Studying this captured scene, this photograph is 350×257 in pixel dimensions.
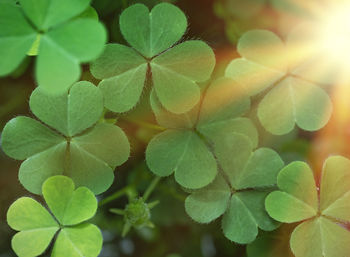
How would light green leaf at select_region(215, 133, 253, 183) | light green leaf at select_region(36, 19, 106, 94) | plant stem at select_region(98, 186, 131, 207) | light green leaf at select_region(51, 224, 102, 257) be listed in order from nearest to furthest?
light green leaf at select_region(36, 19, 106, 94), light green leaf at select_region(51, 224, 102, 257), light green leaf at select_region(215, 133, 253, 183), plant stem at select_region(98, 186, 131, 207)

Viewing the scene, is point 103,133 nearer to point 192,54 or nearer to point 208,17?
point 192,54

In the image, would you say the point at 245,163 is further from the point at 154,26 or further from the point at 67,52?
the point at 67,52

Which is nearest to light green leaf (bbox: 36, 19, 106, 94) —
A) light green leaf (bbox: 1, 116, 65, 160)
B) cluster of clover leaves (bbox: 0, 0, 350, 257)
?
cluster of clover leaves (bbox: 0, 0, 350, 257)

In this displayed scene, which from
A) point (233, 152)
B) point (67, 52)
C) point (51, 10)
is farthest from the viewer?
point (233, 152)

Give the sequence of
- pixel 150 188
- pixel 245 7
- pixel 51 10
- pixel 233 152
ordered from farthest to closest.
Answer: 1. pixel 245 7
2. pixel 150 188
3. pixel 233 152
4. pixel 51 10

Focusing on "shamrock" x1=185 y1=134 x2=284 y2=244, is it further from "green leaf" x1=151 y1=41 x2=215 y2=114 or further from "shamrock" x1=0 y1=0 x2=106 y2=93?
"shamrock" x1=0 y1=0 x2=106 y2=93

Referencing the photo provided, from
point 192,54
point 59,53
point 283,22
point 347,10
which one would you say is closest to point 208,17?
point 283,22

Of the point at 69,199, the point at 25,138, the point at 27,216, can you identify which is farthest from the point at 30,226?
the point at 25,138
